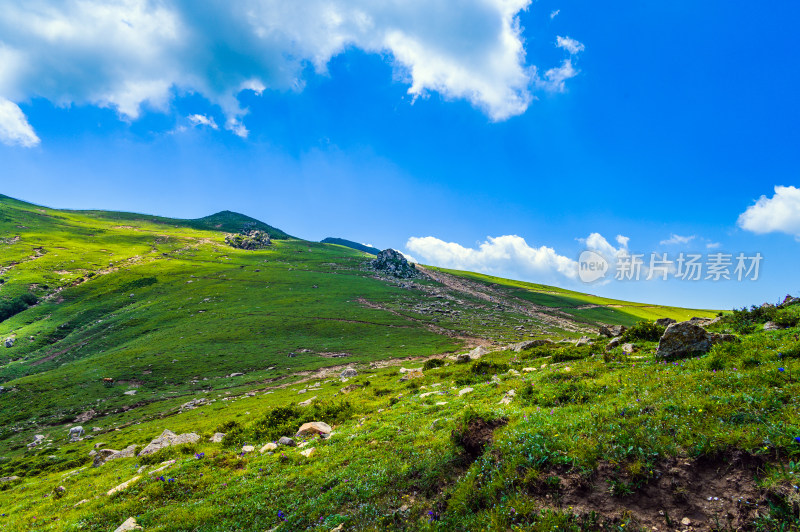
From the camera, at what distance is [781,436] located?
632 cm

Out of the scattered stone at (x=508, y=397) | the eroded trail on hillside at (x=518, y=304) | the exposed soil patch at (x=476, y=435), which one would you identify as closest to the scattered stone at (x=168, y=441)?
the exposed soil patch at (x=476, y=435)

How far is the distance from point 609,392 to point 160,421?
4274 centimetres

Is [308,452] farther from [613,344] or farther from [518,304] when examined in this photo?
[518,304]

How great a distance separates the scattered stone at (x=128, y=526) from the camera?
1084 cm

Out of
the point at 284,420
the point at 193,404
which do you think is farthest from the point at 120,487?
the point at 193,404

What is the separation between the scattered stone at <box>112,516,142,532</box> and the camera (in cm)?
1084

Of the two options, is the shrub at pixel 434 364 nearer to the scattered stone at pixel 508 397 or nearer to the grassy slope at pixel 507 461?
the grassy slope at pixel 507 461

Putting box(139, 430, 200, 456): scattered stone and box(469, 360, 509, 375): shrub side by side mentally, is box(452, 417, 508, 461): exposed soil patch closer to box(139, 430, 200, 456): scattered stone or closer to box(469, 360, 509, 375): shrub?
box(469, 360, 509, 375): shrub

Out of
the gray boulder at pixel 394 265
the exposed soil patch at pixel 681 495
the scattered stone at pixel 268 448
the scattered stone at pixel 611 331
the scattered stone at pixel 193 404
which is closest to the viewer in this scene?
the exposed soil patch at pixel 681 495

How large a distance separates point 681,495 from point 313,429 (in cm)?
1630

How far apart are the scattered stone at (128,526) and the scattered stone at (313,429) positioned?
24.1 ft

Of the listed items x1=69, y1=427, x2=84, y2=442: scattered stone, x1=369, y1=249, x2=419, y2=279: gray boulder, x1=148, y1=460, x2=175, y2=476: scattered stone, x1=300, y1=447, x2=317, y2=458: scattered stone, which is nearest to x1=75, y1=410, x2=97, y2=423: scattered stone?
x1=69, y1=427, x2=84, y2=442: scattered stone

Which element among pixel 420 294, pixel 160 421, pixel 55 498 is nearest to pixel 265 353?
pixel 160 421

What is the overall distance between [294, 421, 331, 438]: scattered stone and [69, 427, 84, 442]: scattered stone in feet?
103
